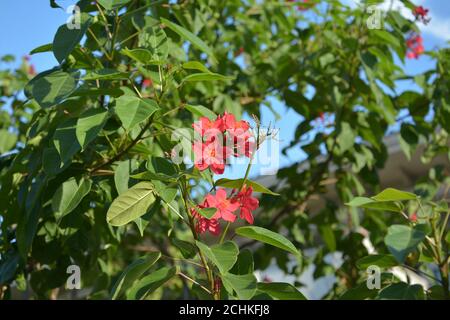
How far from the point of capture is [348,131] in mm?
2518

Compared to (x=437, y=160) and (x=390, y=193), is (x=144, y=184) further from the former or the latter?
(x=437, y=160)

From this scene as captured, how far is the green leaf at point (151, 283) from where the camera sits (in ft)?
3.99

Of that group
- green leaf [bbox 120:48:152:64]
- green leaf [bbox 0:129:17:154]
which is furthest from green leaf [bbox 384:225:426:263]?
green leaf [bbox 0:129:17:154]

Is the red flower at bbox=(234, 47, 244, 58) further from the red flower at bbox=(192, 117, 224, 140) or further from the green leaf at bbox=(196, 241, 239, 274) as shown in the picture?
the green leaf at bbox=(196, 241, 239, 274)

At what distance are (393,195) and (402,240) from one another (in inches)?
4.0

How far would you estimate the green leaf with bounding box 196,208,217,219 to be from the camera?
114 cm

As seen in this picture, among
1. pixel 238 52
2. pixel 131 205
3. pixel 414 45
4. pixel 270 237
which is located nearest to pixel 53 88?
pixel 131 205

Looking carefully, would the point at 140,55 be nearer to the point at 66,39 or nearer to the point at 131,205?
the point at 66,39

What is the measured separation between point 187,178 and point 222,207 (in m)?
0.08

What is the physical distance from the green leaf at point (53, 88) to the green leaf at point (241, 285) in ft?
1.70

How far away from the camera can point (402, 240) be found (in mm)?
1419

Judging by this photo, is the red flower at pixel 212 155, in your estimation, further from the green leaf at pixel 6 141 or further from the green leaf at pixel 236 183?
the green leaf at pixel 6 141

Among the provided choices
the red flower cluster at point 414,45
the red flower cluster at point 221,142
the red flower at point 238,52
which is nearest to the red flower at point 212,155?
the red flower cluster at point 221,142
